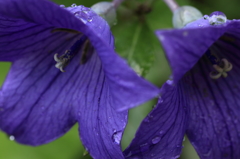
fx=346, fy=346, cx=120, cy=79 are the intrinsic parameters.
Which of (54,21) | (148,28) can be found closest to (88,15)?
(54,21)

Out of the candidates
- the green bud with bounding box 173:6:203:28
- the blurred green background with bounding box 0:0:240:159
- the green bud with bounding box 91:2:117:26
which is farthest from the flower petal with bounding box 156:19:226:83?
the blurred green background with bounding box 0:0:240:159

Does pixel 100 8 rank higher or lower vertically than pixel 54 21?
lower

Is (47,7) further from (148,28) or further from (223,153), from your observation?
(148,28)

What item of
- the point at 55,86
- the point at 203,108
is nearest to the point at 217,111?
the point at 203,108

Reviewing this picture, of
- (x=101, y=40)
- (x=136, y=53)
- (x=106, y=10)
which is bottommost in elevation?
(x=136, y=53)

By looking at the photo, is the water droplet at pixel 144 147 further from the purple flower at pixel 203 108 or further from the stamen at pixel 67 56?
the stamen at pixel 67 56

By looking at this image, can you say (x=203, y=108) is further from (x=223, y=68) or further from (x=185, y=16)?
(x=185, y=16)
